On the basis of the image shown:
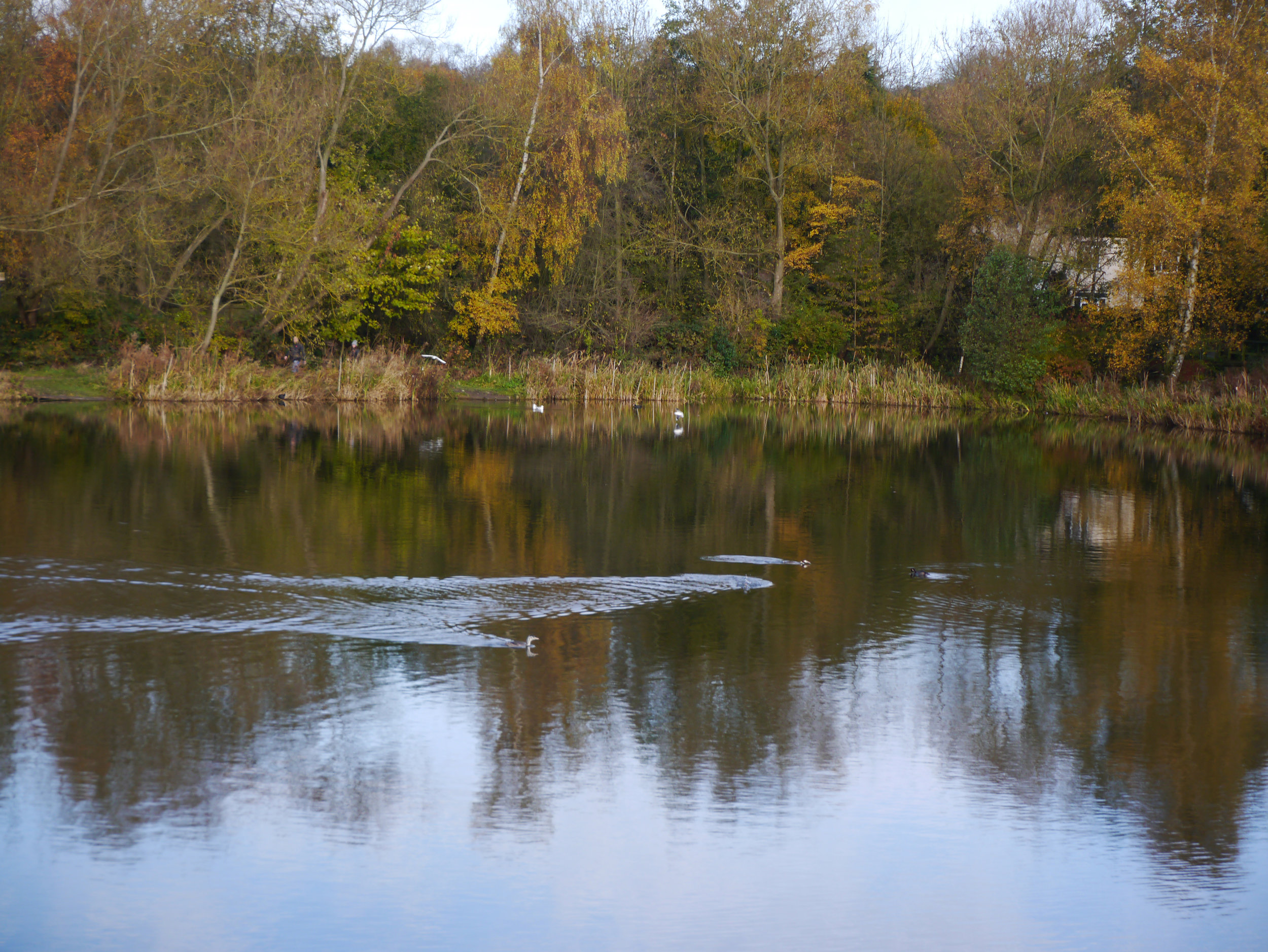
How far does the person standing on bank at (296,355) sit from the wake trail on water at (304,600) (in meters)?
25.1

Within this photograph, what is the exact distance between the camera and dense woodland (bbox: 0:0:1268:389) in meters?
32.3

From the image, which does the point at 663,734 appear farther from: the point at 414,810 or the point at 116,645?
the point at 116,645

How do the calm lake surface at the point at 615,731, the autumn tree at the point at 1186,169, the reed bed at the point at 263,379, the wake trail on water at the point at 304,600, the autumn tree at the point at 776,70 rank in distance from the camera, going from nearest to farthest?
1. the calm lake surface at the point at 615,731
2. the wake trail on water at the point at 304,600
3. the reed bed at the point at 263,379
4. the autumn tree at the point at 1186,169
5. the autumn tree at the point at 776,70

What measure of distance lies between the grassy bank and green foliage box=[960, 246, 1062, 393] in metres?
0.79

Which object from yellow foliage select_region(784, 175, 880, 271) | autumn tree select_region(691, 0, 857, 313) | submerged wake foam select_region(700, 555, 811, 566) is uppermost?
autumn tree select_region(691, 0, 857, 313)

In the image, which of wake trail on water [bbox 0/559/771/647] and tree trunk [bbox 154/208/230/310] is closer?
wake trail on water [bbox 0/559/771/647]

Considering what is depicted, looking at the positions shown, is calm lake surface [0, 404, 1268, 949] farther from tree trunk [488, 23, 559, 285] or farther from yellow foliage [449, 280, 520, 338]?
tree trunk [488, 23, 559, 285]

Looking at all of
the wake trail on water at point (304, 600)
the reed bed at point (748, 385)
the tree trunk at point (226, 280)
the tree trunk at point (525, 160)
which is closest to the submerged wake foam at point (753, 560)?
the wake trail on water at point (304, 600)

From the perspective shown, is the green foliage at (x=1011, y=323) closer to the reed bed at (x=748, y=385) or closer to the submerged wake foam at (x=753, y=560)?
the reed bed at (x=748, y=385)

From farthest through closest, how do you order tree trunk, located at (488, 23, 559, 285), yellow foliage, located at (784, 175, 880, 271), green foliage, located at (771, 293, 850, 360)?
green foliage, located at (771, 293, 850, 360) → yellow foliage, located at (784, 175, 880, 271) → tree trunk, located at (488, 23, 559, 285)

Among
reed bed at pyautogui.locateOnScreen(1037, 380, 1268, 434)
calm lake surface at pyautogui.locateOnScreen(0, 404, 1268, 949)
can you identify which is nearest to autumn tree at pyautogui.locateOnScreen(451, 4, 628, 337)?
reed bed at pyautogui.locateOnScreen(1037, 380, 1268, 434)

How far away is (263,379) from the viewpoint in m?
33.0

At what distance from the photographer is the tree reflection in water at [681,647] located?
235 inches

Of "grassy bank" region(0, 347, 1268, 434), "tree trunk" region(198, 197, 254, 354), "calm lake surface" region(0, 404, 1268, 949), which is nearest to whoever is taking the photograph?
"calm lake surface" region(0, 404, 1268, 949)
